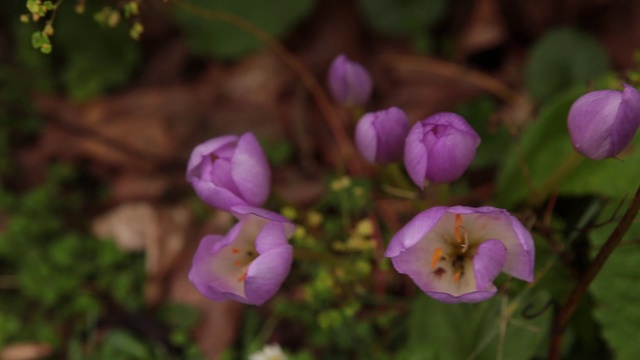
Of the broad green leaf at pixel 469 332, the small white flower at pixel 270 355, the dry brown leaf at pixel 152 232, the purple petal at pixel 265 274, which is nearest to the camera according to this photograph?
the purple petal at pixel 265 274

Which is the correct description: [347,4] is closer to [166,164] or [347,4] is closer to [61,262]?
[166,164]

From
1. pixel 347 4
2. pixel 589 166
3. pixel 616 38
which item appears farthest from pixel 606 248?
pixel 347 4

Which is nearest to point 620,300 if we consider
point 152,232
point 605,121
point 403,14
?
point 605,121

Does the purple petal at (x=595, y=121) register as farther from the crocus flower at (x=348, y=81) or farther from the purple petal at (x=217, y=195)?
the purple petal at (x=217, y=195)

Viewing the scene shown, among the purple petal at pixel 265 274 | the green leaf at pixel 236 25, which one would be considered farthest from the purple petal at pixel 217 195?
the green leaf at pixel 236 25

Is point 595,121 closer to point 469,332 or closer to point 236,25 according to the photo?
point 469,332

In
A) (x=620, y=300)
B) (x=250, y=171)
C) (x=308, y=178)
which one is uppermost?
(x=250, y=171)
